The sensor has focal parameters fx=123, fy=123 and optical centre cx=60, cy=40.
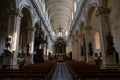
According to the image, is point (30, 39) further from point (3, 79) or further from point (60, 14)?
point (60, 14)

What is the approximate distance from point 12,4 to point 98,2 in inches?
243

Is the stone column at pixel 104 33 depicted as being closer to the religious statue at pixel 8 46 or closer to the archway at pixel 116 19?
the archway at pixel 116 19

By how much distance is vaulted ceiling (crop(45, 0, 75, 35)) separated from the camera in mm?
23344

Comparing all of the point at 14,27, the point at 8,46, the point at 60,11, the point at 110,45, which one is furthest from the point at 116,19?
the point at 60,11

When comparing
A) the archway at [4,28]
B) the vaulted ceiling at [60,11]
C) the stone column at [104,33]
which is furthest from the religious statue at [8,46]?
the vaulted ceiling at [60,11]

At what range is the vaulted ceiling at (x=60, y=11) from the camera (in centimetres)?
2334

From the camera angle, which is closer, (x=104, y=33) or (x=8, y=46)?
(x=8, y=46)

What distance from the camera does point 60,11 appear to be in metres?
27.9

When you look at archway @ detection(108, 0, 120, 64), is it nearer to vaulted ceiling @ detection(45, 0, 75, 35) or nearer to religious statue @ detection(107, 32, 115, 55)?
religious statue @ detection(107, 32, 115, 55)

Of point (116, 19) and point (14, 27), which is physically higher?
point (116, 19)

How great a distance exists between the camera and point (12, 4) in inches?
341

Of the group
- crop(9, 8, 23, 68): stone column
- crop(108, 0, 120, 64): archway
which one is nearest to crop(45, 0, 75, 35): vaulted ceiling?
crop(108, 0, 120, 64): archway

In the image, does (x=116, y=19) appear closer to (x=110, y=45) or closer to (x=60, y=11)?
(x=110, y=45)

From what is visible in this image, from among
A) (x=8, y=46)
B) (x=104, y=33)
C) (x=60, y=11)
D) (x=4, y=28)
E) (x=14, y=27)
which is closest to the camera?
(x=8, y=46)
